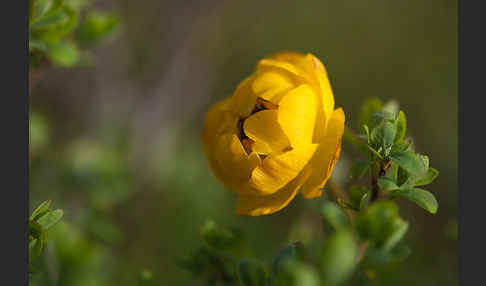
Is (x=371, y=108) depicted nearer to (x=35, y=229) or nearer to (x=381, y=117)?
(x=381, y=117)

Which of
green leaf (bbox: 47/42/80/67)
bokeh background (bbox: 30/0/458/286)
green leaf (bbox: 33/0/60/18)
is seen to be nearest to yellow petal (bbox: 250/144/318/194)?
bokeh background (bbox: 30/0/458/286)

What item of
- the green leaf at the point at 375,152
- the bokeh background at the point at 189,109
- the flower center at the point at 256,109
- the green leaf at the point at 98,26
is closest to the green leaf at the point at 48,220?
the flower center at the point at 256,109

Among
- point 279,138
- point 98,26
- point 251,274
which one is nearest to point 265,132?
point 279,138

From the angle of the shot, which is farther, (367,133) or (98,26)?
(98,26)

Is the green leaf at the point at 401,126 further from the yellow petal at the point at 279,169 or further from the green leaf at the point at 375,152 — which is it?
the yellow petal at the point at 279,169

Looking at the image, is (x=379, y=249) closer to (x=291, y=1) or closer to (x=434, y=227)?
(x=434, y=227)

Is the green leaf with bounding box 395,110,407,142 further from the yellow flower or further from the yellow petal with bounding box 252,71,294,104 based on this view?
the yellow petal with bounding box 252,71,294,104
